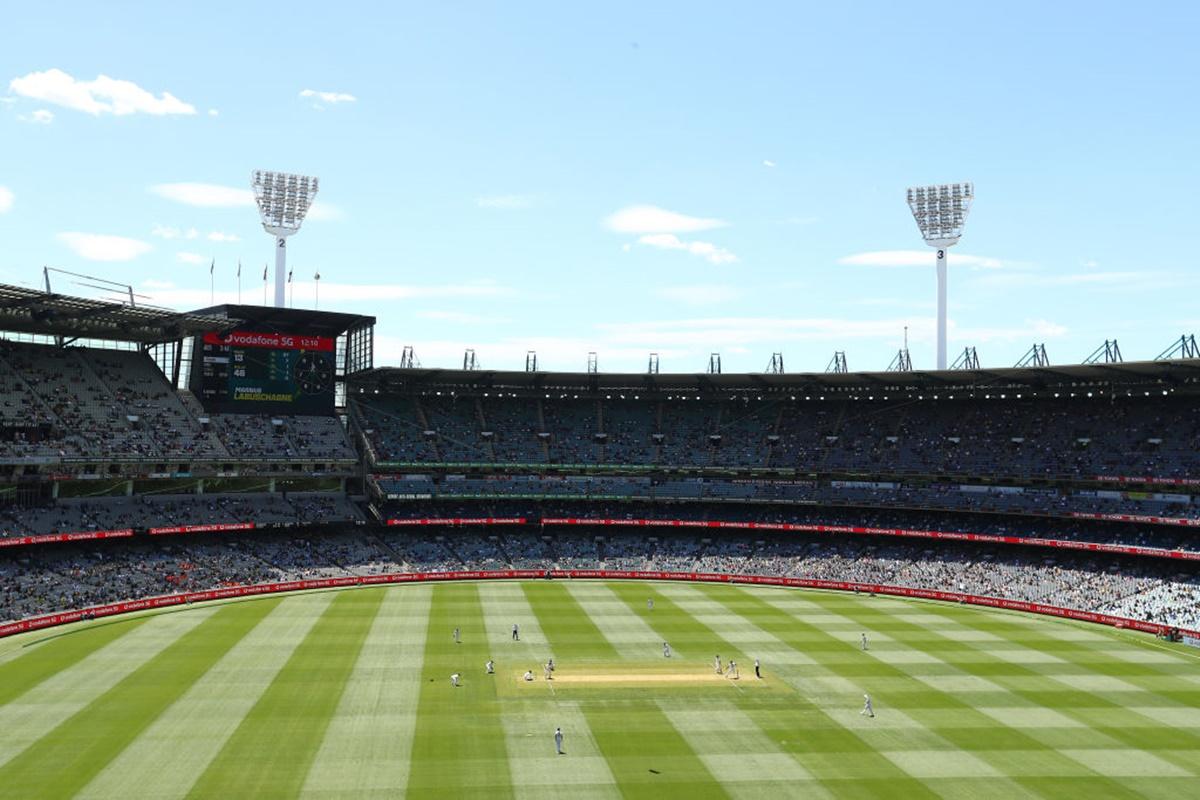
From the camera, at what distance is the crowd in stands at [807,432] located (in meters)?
71.4

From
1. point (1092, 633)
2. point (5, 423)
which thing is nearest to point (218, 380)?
point (5, 423)

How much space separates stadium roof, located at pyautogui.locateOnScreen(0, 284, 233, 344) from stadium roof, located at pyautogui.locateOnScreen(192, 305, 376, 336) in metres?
1.54

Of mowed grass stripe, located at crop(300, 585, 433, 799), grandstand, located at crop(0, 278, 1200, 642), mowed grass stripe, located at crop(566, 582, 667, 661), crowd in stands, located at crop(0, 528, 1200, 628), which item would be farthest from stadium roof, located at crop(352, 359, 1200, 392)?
mowed grass stripe, located at crop(300, 585, 433, 799)

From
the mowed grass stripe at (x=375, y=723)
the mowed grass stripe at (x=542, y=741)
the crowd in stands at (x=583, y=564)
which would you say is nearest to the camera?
the mowed grass stripe at (x=375, y=723)

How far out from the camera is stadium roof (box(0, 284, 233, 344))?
185 feet

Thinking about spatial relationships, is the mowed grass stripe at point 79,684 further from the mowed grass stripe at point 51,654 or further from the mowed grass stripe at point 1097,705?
the mowed grass stripe at point 1097,705

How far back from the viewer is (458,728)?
3369 cm

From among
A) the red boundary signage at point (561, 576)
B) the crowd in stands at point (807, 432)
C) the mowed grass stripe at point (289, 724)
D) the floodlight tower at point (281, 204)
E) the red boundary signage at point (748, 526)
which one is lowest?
the mowed grass stripe at point (289, 724)

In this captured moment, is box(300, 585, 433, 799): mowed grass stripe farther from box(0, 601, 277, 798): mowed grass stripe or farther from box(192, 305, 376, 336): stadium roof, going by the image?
box(192, 305, 376, 336): stadium roof

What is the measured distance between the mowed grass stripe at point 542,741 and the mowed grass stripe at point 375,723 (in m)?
3.63

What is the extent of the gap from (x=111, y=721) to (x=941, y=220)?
2869 inches

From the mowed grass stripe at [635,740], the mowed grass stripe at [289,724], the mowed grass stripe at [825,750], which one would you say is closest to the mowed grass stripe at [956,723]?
the mowed grass stripe at [825,750]

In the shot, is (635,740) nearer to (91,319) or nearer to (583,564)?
(583,564)

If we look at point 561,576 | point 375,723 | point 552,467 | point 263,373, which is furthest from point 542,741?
point 263,373
